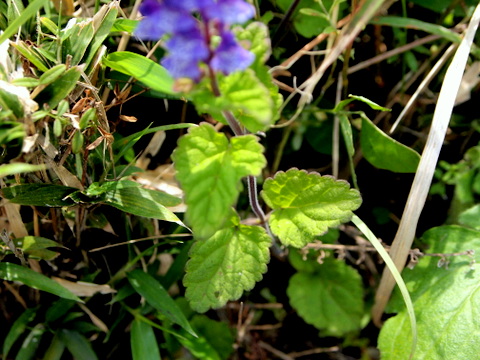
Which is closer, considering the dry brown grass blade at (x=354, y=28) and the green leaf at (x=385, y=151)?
the dry brown grass blade at (x=354, y=28)

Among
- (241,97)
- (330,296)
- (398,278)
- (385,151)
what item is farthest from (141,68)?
(330,296)

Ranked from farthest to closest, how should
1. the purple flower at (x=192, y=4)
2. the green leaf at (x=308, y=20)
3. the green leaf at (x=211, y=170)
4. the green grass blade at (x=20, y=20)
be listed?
the green leaf at (x=308, y=20) < the green grass blade at (x=20, y=20) < the green leaf at (x=211, y=170) < the purple flower at (x=192, y=4)

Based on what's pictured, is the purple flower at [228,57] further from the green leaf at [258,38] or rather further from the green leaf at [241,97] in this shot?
the green leaf at [258,38]

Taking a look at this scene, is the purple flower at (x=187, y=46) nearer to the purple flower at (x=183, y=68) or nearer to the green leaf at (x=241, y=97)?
the purple flower at (x=183, y=68)

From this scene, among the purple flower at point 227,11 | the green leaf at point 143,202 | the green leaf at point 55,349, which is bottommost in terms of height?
the green leaf at point 55,349

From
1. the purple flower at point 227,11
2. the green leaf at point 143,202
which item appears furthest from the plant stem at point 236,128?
the green leaf at point 143,202

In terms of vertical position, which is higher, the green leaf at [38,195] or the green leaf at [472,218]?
the green leaf at [38,195]

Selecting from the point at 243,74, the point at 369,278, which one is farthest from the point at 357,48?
the point at 243,74

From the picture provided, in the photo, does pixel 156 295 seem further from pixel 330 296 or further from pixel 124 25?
pixel 124 25

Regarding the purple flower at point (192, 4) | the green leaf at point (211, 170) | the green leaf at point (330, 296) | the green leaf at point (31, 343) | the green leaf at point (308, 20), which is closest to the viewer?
the purple flower at point (192, 4)
